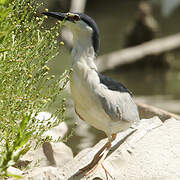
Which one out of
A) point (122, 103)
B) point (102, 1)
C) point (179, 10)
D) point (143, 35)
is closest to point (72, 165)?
point (122, 103)

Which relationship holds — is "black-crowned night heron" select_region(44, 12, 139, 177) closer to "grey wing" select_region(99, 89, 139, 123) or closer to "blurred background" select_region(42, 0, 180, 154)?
"grey wing" select_region(99, 89, 139, 123)

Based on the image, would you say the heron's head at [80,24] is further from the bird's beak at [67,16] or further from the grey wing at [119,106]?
the grey wing at [119,106]

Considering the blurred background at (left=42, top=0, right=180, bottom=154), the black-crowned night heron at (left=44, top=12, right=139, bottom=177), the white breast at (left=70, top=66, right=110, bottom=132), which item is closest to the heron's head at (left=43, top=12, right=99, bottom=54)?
the black-crowned night heron at (left=44, top=12, right=139, bottom=177)

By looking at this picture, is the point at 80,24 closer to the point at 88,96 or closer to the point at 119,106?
the point at 88,96

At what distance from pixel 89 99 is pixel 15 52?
2.01 feet

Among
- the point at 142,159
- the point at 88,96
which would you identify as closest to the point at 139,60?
the point at 142,159

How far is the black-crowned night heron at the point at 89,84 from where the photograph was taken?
2.77m

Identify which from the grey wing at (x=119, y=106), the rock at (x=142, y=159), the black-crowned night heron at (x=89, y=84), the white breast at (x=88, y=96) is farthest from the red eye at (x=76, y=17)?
the rock at (x=142, y=159)

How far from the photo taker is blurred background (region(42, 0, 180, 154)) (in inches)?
254

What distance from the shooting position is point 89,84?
9.10 feet

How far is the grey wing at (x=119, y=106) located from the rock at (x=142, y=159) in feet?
0.60

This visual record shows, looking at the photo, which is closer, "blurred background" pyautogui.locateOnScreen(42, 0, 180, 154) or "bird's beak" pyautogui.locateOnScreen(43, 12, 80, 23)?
"bird's beak" pyautogui.locateOnScreen(43, 12, 80, 23)

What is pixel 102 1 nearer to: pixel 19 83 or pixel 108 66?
pixel 108 66

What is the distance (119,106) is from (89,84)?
32 cm
